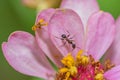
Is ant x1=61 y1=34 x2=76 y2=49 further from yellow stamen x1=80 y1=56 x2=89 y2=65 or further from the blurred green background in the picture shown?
the blurred green background

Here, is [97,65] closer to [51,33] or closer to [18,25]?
[51,33]

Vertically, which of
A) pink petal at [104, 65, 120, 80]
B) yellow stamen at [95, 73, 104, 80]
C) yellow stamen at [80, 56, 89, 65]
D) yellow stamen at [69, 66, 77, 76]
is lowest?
pink petal at [104, 65, 120, 80]

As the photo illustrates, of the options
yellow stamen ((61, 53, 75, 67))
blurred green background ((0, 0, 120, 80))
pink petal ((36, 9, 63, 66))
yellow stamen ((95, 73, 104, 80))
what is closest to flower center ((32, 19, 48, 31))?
pink petal ((36, 9, 63, 66))

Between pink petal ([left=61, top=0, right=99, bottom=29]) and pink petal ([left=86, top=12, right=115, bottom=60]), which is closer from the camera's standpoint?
pink petal ([left=86, top=12, right=115, bottom=60])

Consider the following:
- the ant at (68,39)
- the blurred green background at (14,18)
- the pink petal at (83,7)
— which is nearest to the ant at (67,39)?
the ant at (68,39)

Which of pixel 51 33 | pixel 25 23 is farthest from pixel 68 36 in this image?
pixel 25 23

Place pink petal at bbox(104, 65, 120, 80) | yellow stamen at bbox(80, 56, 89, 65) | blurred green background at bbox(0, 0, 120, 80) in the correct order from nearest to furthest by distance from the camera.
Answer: pink petal at bbox(104, 65, 120, 80)
yellow stamen at bbox(80, 56, 89, 65)
blurred green background at bbox(0, 0, 120, 80)

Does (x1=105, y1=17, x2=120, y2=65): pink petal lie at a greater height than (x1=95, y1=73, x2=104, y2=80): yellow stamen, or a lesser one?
greater
